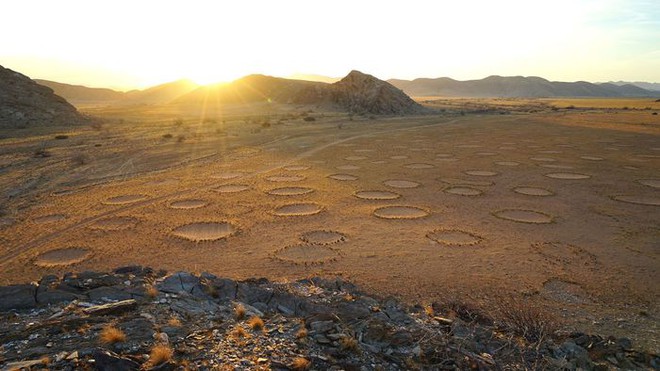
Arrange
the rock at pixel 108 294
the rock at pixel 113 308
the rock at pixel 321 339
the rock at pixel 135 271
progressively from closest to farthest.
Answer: the rock at pixel 321 339, the rock at pixel 113 308, the rock at pixel 108 294, the rock at pixel 135 271

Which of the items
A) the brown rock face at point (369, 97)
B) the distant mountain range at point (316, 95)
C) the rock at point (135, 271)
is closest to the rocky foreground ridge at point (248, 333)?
the rock at point (135, 271)

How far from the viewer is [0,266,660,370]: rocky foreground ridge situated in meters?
5.53

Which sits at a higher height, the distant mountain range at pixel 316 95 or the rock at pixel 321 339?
the distant mountain range at pixel 316 95

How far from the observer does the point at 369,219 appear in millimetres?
13680

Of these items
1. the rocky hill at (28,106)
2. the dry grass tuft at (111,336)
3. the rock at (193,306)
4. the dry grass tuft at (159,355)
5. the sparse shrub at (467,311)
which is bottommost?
the sparse shrub at (467,311)

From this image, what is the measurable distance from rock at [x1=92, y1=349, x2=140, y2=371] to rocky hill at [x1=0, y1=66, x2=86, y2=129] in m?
39.2

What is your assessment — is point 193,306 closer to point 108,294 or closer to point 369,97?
point 108,294

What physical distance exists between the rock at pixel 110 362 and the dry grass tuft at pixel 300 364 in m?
1.94

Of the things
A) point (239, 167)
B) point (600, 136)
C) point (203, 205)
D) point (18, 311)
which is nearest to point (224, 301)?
point (18, 311)

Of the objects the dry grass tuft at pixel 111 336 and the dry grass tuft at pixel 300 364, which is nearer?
the dry grass tuft at pixel 300 364

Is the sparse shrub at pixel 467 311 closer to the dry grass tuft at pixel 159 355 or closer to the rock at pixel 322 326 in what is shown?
the rock at pixel 322 326

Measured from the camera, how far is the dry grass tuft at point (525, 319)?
7.05 metres

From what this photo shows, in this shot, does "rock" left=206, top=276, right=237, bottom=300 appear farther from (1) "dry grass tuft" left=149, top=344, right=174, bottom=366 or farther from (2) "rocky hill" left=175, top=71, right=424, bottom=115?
(2) "rocky hill" left=175, top=71, right=424, bottom=115

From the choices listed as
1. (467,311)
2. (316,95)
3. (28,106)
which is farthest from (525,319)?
(316,95)
